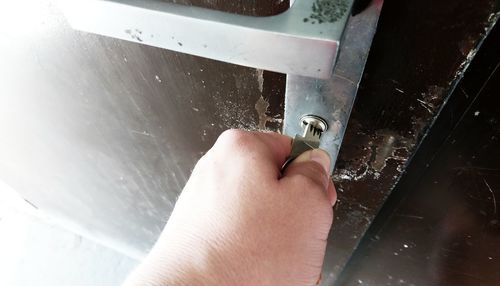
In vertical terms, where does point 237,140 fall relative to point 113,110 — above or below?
above

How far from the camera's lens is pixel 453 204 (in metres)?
0.43

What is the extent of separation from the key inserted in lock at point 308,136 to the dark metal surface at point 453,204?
3.7 inches

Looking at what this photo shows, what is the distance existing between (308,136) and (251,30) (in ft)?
0.38

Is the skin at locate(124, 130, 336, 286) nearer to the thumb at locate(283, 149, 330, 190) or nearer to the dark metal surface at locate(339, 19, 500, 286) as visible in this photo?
the thumb at locate(283, 149, 330, 190)

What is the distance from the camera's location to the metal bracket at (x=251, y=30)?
23cm

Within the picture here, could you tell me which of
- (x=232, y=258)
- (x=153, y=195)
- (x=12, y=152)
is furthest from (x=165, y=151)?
(x=12, y=152)

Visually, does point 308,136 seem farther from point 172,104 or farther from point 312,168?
point 172,104

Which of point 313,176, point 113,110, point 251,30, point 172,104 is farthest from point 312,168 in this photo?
point 113,110

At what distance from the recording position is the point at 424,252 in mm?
523

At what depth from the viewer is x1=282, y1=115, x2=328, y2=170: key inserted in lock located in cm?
31

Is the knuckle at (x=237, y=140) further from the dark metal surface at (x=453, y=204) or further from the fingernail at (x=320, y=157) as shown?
the dark metal surface at (x=453, y=204)

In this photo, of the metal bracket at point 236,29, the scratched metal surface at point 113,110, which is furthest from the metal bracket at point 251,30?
the scratched metal surface at point 113,110

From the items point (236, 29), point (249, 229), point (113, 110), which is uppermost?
point (236, 29)

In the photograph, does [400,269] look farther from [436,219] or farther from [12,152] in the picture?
[12,152]
